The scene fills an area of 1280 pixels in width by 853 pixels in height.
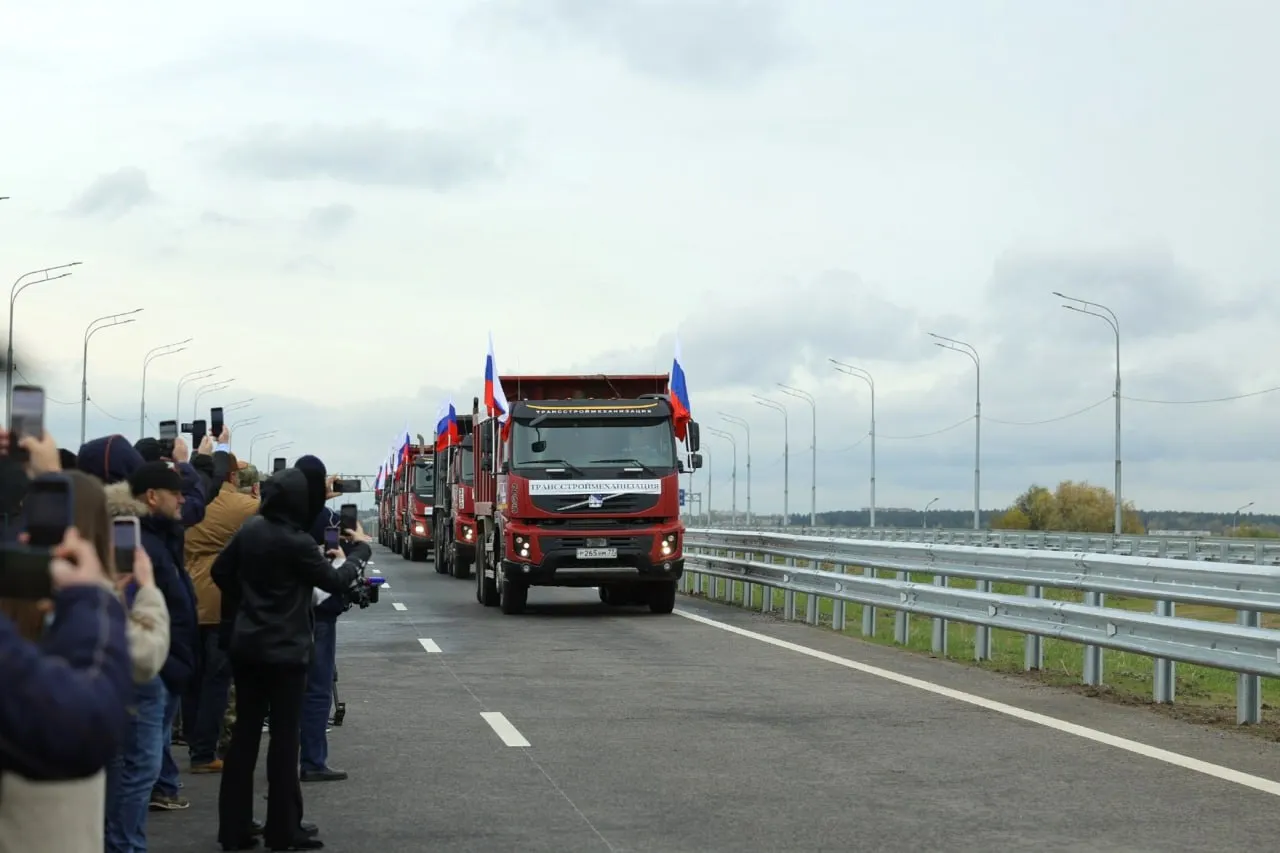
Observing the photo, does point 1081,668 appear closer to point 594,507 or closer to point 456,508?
point 594,507

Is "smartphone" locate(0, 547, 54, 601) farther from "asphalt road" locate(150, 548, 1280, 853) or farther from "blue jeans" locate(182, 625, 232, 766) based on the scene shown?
"blue jeans" locate(182, 625, 232, 766)

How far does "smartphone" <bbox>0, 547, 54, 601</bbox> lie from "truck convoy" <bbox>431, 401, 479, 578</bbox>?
2830cm

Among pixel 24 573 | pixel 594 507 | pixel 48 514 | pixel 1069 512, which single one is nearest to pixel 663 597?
pixel 594 507

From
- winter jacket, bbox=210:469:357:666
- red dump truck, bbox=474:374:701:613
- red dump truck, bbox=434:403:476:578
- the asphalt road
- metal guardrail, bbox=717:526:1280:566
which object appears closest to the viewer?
winter jacket, bbox=210:469:357:666

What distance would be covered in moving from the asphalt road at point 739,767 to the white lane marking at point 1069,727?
0.11 m

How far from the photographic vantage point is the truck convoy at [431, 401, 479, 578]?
113ft

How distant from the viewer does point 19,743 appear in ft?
10.7

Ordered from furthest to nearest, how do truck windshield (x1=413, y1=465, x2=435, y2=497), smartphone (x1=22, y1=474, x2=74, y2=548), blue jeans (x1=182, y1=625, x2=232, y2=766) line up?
truck windshield (x1=413, y1=465, x2=435, y2=497) → blue jeans (x1=182, y1=625, x2=232, y2=766) → smartphone (x1=22, y1=474, x2=74, y2=548)

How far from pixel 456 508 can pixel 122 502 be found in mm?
29220

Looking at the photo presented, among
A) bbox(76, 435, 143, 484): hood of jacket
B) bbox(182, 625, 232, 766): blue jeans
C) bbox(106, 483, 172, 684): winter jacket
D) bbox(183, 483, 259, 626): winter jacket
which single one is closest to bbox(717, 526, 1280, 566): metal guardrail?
bbox(182, 625, 232, 766): blue jeans

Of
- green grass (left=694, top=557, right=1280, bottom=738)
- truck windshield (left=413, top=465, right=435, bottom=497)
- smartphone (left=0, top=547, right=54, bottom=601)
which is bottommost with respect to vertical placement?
green grass (left=694, top=557, right=1280, bottom=738)

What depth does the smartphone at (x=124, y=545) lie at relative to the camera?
3934 millimetres

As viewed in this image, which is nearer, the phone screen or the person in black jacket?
the phone screen

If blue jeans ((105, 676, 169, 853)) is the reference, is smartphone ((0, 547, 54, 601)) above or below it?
above
